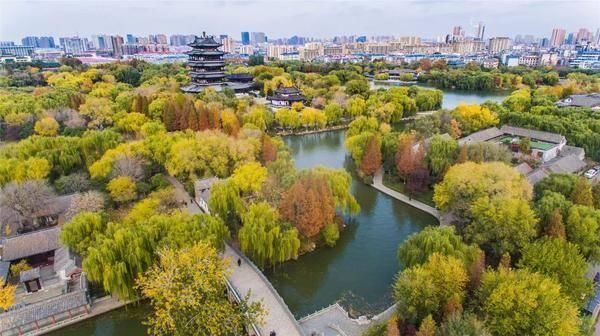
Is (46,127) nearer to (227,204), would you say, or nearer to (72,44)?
(227,204)

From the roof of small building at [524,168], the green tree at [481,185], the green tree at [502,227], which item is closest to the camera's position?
the green tree at [502,227]

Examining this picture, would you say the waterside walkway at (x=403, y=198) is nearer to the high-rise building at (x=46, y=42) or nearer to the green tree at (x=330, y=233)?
the green tree at (x=330, y=233)

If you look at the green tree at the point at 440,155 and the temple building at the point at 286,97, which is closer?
the green tree at the point at 440,155

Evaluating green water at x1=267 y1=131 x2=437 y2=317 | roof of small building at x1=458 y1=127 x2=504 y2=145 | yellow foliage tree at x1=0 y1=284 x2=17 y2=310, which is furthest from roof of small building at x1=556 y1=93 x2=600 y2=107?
yellow foliage tree at x1=0 y1=284 x2=17 y2=310

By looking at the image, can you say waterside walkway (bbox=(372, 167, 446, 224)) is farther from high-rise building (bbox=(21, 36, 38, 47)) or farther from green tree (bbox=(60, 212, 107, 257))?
high-rise building (bbox=(21, 36, 38, 47))

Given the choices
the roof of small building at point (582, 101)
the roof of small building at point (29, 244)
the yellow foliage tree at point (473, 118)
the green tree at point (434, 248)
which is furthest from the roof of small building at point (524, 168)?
the roof of small building at point (582, 101)

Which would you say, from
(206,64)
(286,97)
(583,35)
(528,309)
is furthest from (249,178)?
(583,35)
